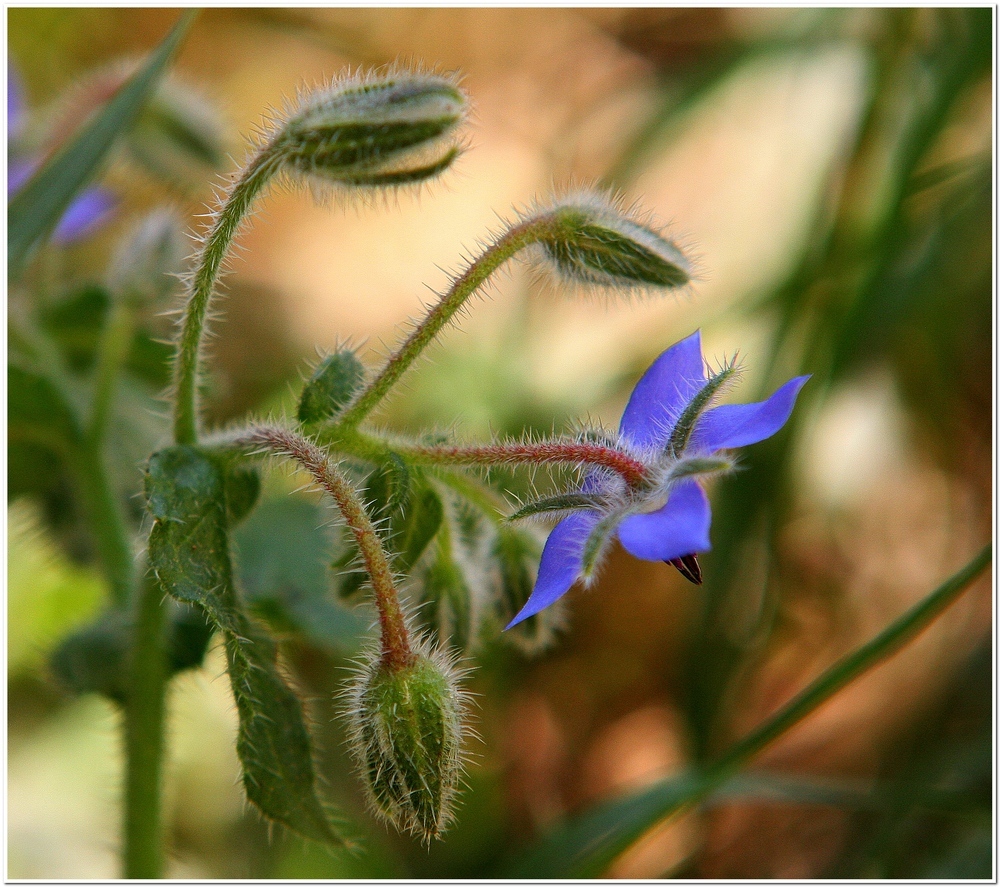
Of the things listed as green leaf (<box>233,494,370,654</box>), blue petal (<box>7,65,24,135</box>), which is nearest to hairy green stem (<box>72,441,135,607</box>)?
green leaf (<box>233,494,370,654</box>)

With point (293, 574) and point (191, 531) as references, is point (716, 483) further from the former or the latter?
point (191, 531)

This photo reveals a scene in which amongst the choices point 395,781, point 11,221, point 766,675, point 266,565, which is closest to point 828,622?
point 766,675

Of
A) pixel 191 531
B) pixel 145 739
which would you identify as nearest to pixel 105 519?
pixel 145 739

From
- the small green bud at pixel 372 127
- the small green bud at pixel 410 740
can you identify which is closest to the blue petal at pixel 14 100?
the small green bud at pixel 372 127

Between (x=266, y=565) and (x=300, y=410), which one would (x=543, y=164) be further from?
(x=300, y=410)

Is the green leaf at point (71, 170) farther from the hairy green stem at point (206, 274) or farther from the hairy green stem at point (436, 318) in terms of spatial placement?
the hairy green stem at point (436, 318)

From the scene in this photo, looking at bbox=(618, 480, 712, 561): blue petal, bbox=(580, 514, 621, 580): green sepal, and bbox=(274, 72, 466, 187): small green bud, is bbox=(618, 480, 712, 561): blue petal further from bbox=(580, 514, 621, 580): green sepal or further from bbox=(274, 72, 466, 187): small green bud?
bbox=(274, 72, 466, 187): small green bud
